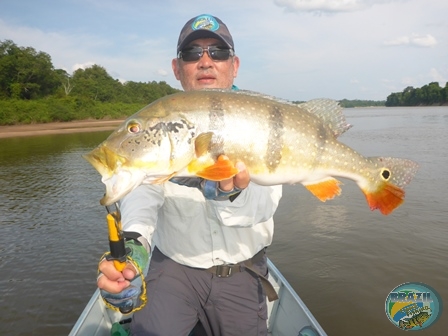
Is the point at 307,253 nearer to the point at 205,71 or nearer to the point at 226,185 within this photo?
the point at 205,71

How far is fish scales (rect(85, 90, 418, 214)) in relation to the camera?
236 cm

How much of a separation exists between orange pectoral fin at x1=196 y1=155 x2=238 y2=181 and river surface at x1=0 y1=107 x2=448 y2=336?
5.01 meters

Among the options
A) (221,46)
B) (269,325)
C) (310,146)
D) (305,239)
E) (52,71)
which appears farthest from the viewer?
(52,71)

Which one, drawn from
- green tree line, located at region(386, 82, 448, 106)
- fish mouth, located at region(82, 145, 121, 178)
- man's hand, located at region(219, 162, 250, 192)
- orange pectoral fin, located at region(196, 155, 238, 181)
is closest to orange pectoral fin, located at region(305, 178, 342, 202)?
man's hand, located at region(219, 162, 250, 192)

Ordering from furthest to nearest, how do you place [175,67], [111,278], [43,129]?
[43,129]
[175,67]
[111,278]

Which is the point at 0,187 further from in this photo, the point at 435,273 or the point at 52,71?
the point at 52,71

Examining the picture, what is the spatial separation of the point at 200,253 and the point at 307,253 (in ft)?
19.5

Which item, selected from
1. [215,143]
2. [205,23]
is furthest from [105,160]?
[205,23]

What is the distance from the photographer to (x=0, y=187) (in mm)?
15852

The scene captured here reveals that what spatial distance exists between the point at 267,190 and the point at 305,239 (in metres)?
6.66

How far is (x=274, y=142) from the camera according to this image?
2.54 m

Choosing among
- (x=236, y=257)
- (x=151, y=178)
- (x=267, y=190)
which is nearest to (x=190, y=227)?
(x=236, y=257)

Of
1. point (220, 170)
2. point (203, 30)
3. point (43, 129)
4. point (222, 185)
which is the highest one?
point (203, 30)

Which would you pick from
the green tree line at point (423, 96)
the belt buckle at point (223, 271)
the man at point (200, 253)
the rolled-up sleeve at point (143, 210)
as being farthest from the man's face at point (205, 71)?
the green tree line at point (423, 96)
